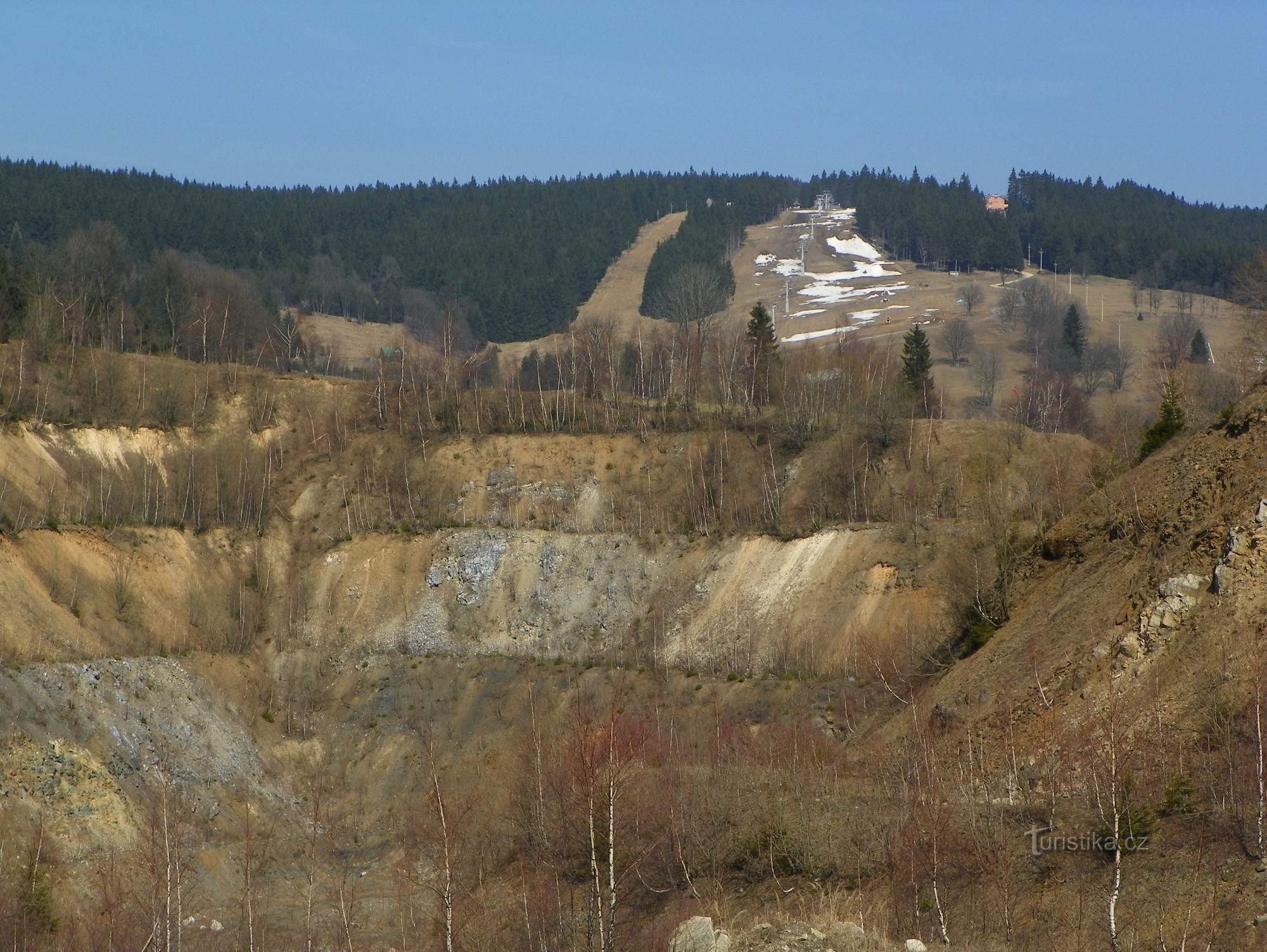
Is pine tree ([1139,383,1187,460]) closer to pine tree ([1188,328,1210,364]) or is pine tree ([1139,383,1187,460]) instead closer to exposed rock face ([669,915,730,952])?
exposed rock face ([669,915,730,952])

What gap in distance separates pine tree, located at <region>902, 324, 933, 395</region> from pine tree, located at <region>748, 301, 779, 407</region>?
347 inches

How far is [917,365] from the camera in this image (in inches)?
3846

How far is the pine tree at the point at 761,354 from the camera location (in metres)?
93.8

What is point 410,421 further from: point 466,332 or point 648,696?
point 466,332

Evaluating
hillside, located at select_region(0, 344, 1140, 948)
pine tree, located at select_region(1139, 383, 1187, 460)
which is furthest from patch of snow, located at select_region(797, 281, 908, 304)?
pine tree, located at select_region(1139, 383, 1187, 460)

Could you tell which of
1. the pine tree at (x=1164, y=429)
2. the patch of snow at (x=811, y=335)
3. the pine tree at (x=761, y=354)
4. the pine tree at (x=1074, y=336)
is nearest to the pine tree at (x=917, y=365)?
the pine tree at (x=761, y=354)

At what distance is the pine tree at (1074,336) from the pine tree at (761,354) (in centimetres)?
4563

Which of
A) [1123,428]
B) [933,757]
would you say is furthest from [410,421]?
[933,757]

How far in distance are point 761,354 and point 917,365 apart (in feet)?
36.1

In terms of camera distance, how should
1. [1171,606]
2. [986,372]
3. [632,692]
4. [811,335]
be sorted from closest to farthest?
1. [1171,606]
2. [632,692]
3. [986,372]
4. [811,335]

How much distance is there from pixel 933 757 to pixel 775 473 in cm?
3986

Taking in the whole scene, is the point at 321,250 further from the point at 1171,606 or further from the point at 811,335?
the point at 1171,606

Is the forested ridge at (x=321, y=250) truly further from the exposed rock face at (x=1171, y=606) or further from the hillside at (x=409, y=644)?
the exposed rock face at (x=1171, y=606)

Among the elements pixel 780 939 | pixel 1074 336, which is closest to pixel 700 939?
pixel 780 939
